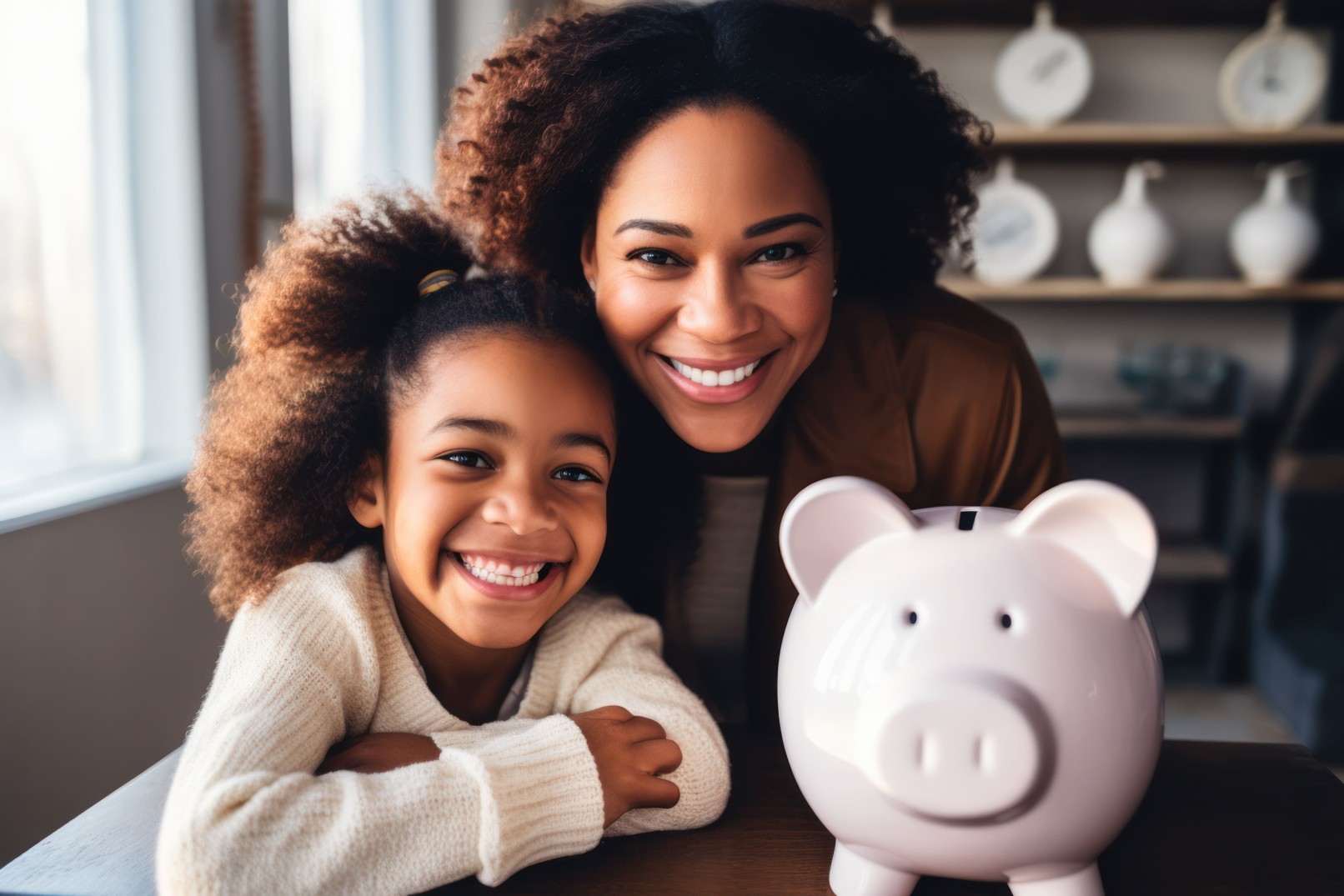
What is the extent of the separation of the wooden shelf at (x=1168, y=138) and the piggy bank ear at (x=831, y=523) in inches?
101

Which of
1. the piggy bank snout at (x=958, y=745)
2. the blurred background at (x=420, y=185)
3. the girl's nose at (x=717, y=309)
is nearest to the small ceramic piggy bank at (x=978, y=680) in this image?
the piggy bank snout at (x=958, y=745)

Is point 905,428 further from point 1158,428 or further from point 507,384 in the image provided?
point 1158,428

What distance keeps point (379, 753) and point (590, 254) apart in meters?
0.57

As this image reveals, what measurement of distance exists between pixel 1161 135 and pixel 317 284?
266 cm

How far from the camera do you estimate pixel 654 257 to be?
958 millimetres

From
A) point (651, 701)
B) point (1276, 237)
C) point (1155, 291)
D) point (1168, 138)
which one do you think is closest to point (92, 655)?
point (651, 701)

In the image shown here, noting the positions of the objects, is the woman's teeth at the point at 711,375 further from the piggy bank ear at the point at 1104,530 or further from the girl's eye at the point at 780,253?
the piggy bank ear at the point at 1104,530

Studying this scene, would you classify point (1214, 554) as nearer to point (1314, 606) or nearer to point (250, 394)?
point (1314, 606)

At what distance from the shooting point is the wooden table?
0.65m

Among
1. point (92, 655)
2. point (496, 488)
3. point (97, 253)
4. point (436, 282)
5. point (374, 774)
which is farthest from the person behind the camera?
point (97, 253)

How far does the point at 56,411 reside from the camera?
138cm

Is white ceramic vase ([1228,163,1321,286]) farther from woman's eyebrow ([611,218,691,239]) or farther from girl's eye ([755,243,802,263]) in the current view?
woman's eyebrow ([611,218,691,239])

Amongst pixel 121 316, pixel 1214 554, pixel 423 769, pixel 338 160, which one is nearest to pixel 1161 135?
pixel 1214 554

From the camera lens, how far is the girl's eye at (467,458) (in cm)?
78
